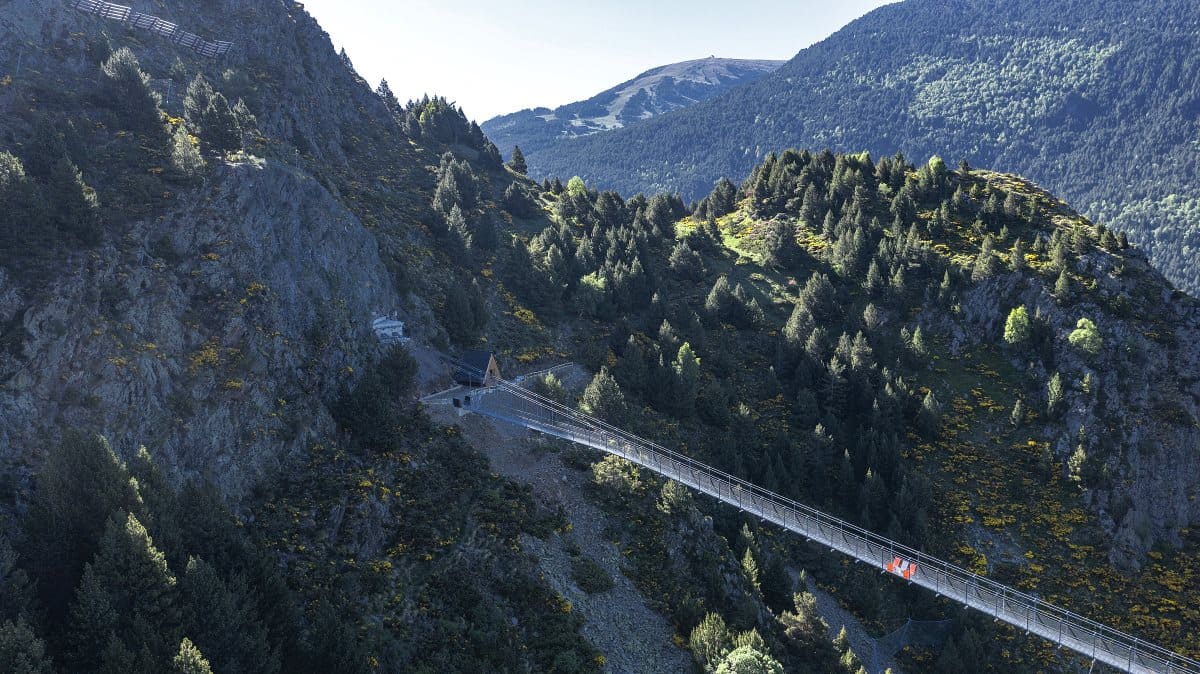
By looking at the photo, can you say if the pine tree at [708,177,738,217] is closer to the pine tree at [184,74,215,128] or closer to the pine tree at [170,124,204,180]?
the pine tree at [184,74,215,128]

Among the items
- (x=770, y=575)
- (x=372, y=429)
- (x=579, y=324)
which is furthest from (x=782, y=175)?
(x=372, y=429)

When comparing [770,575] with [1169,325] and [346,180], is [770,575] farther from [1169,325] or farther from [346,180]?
[346,180]

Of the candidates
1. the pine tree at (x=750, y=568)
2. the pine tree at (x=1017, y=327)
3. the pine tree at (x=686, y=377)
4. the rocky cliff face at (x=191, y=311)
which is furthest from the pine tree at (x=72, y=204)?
the pine tree at (x=1017, y=327)

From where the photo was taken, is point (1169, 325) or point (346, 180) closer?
point (1169, 325)

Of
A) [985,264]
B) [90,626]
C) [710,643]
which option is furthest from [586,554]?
[985,264]

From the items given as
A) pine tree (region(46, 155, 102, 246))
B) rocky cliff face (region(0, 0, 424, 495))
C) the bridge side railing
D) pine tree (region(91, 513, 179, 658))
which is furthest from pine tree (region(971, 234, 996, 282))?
the bridge side railing

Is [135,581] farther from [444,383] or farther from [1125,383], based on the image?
[1125,383]
